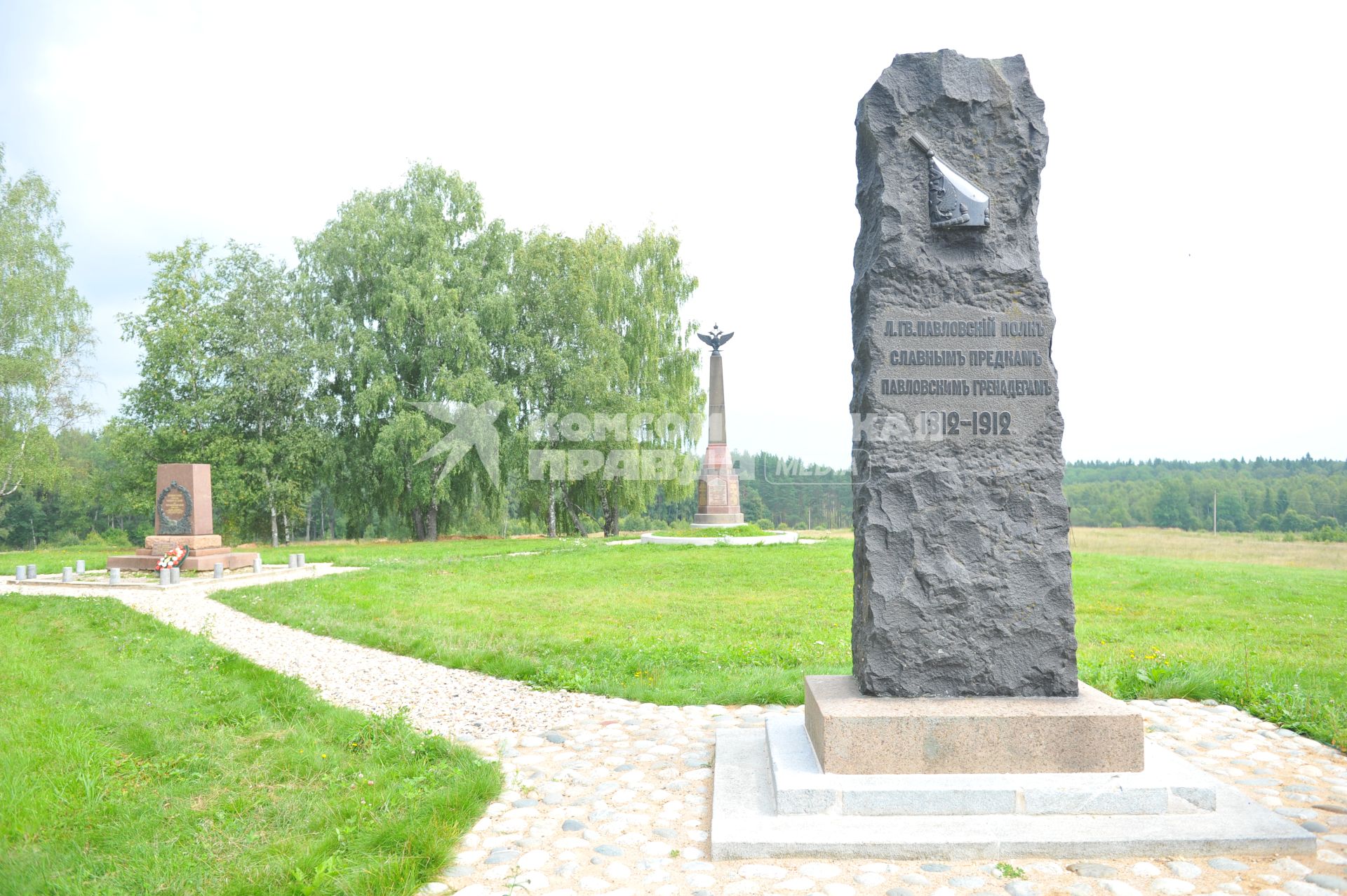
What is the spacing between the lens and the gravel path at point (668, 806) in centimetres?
328

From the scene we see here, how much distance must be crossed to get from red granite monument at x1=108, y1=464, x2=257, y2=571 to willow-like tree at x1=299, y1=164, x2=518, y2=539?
25.0 ft

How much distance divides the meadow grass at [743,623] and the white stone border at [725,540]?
346cm

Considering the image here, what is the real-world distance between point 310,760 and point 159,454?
25405mm

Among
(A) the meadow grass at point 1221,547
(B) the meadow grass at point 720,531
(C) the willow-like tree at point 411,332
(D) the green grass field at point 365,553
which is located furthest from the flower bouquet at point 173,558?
(A) the meadow grass at point 1221,547

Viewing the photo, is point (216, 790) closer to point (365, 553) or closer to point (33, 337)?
point (365, 553)

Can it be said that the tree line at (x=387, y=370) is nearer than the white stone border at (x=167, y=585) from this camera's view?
No

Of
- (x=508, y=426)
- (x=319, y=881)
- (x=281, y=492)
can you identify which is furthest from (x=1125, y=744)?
(x=281, y=492)

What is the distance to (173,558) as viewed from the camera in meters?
16.3

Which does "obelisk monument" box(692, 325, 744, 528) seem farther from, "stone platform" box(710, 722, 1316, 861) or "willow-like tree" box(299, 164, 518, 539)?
"stone platform" box(710, 722, 1316, 861)

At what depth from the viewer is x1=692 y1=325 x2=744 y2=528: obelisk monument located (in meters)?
25.8

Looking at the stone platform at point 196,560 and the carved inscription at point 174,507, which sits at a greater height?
the carved inscription at point 174,507

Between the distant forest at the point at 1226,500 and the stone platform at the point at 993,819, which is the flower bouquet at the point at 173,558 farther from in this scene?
the distant forest at the point at 1226,500

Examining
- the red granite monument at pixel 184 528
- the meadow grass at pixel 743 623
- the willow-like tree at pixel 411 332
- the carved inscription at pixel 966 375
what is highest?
the willow-like tree at pixel 411 332

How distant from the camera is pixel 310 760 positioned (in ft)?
15.6
